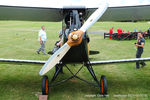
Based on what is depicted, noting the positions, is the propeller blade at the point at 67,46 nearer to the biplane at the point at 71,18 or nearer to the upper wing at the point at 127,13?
the biplane at the point at 71,18

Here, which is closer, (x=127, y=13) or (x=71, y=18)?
(x=71, y=18)

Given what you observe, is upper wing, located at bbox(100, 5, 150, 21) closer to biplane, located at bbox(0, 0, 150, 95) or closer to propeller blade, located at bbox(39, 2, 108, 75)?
biplane, located at bbox(0, 0, 150, 95)

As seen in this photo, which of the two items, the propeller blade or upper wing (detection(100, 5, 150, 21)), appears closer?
the propeller blade

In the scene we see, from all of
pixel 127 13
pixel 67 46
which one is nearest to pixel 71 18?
pixel 67 46

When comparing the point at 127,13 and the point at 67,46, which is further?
the point at 127,13

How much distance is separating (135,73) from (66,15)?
3322mm

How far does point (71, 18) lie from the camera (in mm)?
4773

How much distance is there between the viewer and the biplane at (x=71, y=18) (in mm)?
4188

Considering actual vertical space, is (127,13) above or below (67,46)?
above

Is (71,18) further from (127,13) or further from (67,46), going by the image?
(127,13)

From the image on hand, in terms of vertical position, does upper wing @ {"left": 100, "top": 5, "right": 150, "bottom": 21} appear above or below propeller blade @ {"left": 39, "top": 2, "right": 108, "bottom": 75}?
above

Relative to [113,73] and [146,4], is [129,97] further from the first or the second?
[146,4]

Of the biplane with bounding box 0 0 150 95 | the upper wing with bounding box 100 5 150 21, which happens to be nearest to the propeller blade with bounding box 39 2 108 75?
the biplane with bounding box 0 0 150 95

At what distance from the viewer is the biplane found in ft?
13.7
